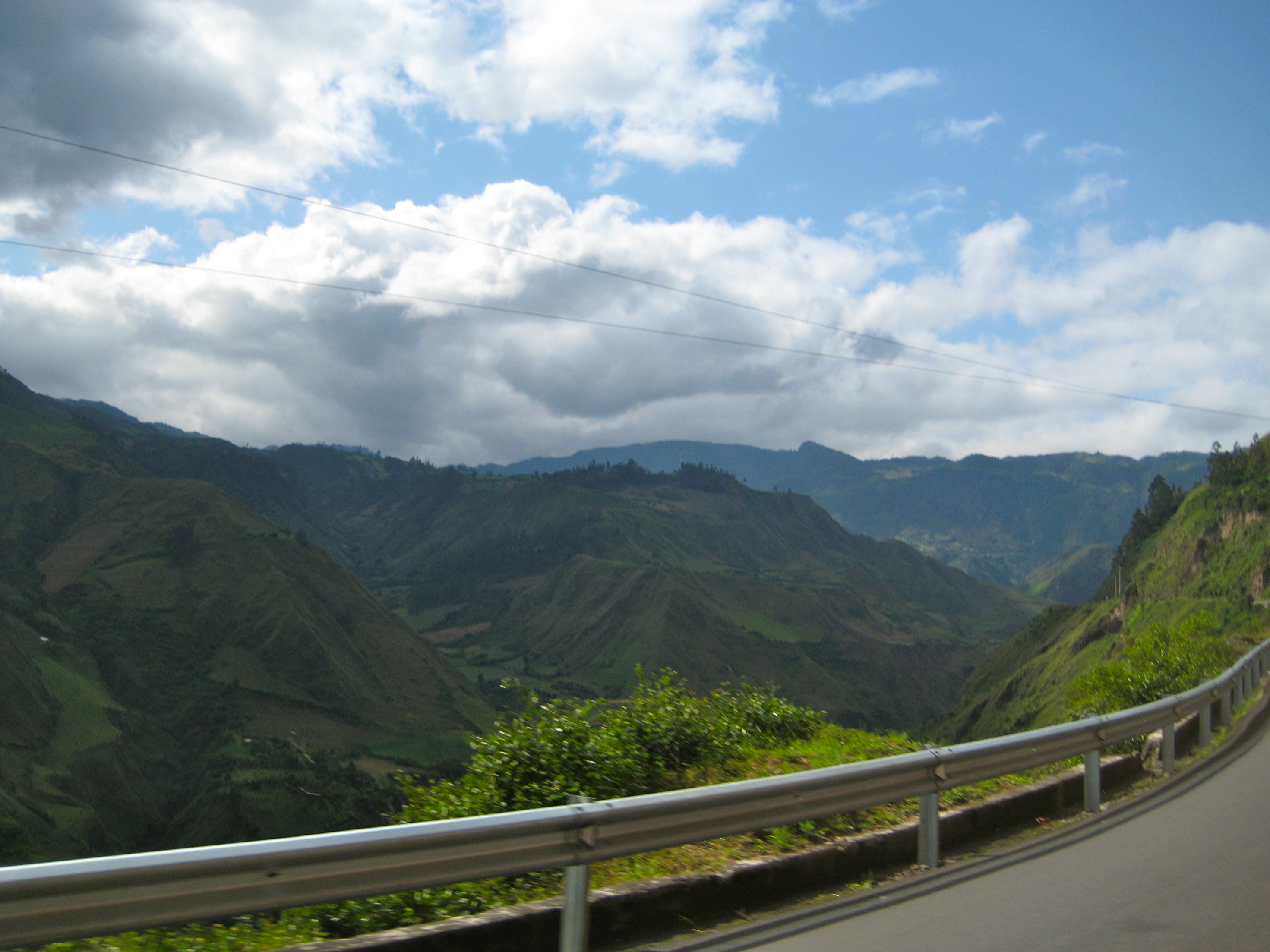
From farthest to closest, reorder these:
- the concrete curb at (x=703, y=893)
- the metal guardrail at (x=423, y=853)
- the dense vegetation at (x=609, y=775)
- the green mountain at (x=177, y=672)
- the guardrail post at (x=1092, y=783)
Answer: the green mountain at (x=177, y=672)
the guardrail post at (x=1092, y=783)
the dense vegetation at (x=609, y=775)
the concrete curb at (x=703, y=893)
the metal guardrail at (x=423, y=853)

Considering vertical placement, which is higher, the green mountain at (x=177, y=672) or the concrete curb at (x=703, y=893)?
the concrete curb at (x=703, y=893)

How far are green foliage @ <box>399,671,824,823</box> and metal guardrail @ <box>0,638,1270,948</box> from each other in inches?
97.4

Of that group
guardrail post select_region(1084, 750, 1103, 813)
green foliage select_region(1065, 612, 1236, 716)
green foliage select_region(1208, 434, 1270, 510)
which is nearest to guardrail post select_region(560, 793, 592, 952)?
guardrail post select_region(1084, 750, 1103, 813)

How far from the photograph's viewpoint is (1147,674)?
53.8 ft

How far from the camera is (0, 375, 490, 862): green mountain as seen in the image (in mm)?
81500

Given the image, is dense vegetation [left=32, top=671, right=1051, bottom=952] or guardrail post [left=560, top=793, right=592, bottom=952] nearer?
guardrail post [left=560, top=793, right=592, bottom=952]

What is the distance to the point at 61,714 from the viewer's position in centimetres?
9419

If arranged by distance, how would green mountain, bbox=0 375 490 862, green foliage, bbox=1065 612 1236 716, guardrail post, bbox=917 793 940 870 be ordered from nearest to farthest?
guardrail post, bbox=917 793 940 870, green foliage, bbox=1065 612 1236 716, green mountain, bbox=0 375 490 862

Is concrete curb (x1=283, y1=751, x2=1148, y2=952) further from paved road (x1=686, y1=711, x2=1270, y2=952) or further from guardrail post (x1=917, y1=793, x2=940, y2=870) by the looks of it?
paved road (x1=686, y1=711, x2=1270, y2=952)

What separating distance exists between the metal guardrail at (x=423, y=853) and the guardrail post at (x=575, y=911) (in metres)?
0.03

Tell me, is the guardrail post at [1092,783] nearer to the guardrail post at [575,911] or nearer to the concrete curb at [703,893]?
the concrete curb at [703,893]

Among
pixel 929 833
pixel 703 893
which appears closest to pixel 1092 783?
pixel 929 833

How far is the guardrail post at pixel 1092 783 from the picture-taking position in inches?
345

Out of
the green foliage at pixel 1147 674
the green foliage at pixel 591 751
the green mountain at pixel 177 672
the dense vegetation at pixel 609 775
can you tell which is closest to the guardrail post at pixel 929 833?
the dense vegetation at pixel 609 775
